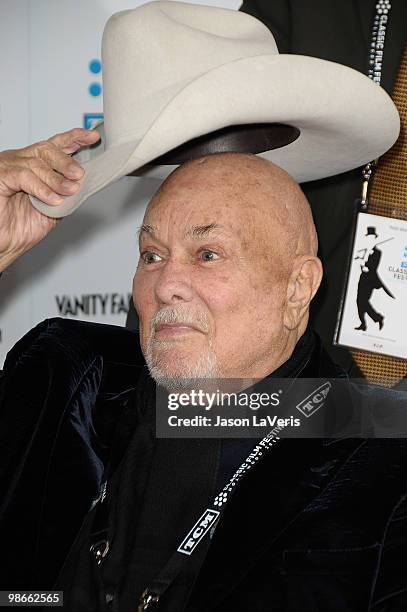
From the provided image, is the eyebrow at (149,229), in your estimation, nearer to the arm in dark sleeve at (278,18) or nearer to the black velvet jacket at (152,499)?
the black velvet jacket at (152,499)

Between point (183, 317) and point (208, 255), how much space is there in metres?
0.14

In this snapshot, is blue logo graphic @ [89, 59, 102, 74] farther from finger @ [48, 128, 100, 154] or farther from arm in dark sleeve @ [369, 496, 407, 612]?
arm in dark sleeve @ [369, 496, 407, 612]

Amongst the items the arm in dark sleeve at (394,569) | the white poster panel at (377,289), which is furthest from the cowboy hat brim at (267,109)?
the arm in dark sleeve at (394,569)

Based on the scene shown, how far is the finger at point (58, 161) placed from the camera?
206 centimetres

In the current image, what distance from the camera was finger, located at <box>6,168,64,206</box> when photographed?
6.91ft

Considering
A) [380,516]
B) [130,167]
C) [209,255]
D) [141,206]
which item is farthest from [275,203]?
[141,206]

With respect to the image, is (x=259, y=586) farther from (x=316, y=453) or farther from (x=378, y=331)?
(x=378, y=331)

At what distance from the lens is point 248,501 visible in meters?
1.88

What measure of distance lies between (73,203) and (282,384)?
569 mm

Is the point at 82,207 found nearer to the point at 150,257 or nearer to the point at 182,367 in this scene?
the point at 150,257

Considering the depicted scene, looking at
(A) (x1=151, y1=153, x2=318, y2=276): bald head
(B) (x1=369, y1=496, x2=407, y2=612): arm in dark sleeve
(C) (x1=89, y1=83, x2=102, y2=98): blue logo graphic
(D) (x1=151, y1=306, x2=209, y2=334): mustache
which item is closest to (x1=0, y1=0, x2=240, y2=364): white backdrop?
(C) (x1=89, y1=83, x2=102, y2=98): blue logo graphic

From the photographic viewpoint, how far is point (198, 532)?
6.22 ft

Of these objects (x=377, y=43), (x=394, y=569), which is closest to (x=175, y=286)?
(x=394, y=569)

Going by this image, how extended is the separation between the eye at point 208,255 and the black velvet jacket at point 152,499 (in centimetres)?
30
